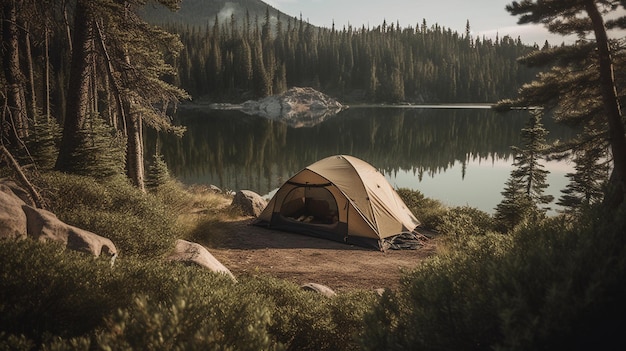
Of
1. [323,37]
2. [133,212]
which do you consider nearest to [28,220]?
[133,212]

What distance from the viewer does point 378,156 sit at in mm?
34844

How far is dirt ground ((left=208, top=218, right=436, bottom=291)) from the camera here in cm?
896

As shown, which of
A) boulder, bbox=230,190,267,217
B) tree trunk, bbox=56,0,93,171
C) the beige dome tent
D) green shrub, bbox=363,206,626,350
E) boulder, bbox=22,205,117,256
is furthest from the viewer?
boulder, bbox=230,190,267,217

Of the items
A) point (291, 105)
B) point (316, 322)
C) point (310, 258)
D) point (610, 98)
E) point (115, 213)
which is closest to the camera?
point (316, 322)

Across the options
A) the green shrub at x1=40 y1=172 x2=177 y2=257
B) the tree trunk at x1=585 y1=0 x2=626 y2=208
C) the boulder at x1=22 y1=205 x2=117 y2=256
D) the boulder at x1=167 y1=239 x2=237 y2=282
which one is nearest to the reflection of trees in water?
the tree trunk at x1=585 y1=0 x2=626 y2=208

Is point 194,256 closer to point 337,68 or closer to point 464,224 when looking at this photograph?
point 464,224

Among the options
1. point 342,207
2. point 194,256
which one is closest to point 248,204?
point 342,207

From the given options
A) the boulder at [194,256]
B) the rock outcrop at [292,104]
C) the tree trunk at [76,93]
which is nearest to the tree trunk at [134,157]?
the tree trunk at [76,93]

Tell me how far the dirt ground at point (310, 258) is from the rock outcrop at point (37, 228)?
3655mm

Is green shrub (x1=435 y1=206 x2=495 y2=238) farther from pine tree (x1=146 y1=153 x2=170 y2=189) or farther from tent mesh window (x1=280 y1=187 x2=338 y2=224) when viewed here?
pine tree (x1=146 y1=153 x2=170 y2=189)

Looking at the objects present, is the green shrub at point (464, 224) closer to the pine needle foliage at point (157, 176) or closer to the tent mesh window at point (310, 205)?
the tent mesh window at point (310, 205)

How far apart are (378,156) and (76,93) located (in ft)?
89.2

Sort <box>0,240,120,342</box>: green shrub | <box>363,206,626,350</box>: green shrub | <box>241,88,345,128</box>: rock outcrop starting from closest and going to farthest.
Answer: <box>363,206,626,350</box>: green shrub, <box>0,240,120,342</box>: green shrub, <box>241,88,345,128</box>: rock outcrop

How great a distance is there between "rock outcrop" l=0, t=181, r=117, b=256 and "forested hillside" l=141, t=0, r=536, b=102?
9563 cm
